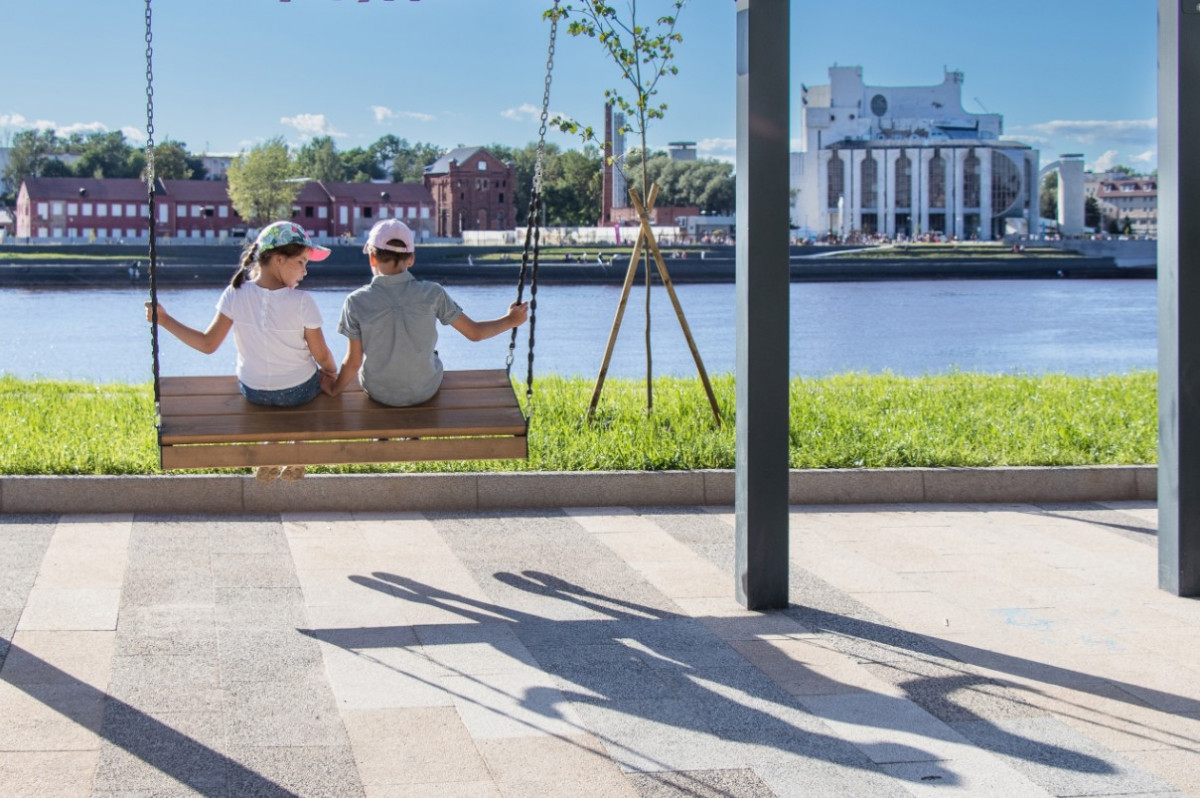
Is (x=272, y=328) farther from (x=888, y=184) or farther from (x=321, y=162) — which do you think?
(x=888, y=184)

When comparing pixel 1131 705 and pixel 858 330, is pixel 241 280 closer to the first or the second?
pixel 1131 705

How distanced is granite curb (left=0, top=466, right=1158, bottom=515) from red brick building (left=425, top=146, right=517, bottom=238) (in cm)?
9800

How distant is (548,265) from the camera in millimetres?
68000

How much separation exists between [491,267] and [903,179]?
77034mm

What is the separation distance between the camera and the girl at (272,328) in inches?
214

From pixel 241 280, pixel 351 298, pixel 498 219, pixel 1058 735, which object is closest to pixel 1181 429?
pixel 1058 735

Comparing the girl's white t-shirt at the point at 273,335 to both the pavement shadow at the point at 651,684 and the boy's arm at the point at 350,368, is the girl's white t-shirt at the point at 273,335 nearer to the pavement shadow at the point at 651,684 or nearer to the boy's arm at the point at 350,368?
the boy's arm at the point at 350,368

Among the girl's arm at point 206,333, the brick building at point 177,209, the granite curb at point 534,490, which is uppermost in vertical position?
the brick building at point 177,209

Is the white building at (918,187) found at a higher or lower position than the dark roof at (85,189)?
higher

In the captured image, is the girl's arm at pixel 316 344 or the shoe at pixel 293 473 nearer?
the girl's arm at pixel 316 344

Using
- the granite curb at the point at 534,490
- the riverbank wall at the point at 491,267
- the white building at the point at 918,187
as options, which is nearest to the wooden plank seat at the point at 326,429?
the granite curb at the point at 534,490

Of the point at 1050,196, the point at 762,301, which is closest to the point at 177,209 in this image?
the point at 762,301

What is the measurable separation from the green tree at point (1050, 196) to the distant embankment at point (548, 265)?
81636mm

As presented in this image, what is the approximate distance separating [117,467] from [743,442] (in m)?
3.83
